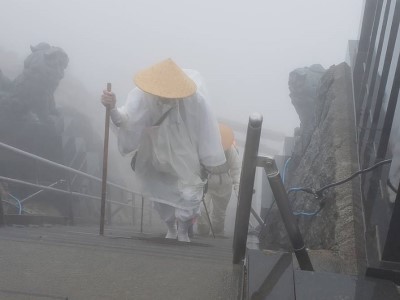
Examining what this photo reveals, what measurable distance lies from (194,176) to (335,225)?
1332 mm

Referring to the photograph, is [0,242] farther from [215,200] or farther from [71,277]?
[215,200]

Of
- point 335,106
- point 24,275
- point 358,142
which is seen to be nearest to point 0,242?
point 24,275

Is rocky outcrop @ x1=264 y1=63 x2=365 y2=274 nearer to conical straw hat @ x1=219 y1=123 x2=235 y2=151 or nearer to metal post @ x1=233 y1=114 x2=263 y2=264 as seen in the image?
metal post @ x1=233 y1=114 x2=263 y2=264

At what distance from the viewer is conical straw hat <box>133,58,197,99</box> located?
3029 millimetres

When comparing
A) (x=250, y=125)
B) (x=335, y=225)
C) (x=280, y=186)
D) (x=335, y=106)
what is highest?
(x=335, y=106)

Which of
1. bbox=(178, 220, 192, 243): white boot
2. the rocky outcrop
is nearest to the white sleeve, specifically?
bbox=(178, 220, 192, 243): white boot

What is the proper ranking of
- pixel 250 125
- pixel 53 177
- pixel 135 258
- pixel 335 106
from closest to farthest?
pixel 250 125
pixel 135 258
pixel 335 106
pixel 53 177

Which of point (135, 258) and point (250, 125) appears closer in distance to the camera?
point (250, 125)

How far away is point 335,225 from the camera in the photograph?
2.67 m

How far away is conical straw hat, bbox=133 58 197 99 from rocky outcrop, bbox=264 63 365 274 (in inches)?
50.5

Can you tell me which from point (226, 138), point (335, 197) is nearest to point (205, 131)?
point (335, 197)

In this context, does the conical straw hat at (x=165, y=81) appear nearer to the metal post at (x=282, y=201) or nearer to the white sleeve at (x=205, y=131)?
the white sleeve at (x=205, y=131)

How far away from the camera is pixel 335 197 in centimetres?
293

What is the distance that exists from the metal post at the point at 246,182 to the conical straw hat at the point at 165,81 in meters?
1.47
